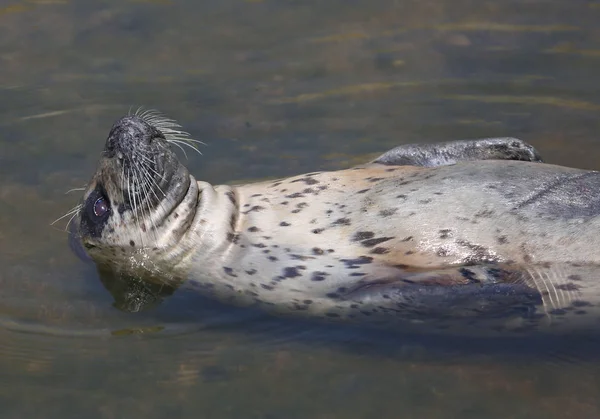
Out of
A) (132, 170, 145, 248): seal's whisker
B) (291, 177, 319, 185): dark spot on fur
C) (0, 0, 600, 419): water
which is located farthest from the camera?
(291, 177, 319, 185): dark spot on fur

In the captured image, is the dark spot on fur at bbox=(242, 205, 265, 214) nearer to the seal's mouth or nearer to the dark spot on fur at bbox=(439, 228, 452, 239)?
the seal's mouth

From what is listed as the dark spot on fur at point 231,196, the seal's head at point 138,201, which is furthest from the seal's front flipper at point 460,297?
the seal's head at point 138,201

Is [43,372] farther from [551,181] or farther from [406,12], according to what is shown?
[406,12]

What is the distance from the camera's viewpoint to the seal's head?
19.8ft

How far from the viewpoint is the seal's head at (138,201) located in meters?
6.03

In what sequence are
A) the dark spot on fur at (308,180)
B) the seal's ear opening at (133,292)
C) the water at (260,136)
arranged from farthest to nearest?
1. the dark spot on fur at (308,180)
2. the seal's ear opening at (133,292)
3. the water at (260,136)

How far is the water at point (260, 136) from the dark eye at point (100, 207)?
48 centimetres

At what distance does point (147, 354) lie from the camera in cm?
576

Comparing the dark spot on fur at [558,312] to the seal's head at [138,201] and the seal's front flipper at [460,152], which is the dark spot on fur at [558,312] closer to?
the seal's front flipper at [460,152]

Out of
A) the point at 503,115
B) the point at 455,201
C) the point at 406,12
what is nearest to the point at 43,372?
the point at 455,201

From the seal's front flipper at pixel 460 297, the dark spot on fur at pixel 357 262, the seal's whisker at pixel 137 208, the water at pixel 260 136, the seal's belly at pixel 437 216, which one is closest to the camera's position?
the seal's front flipper at pixel 460 297

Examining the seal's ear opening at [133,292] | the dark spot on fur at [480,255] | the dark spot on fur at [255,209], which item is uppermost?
the dark spot on fur at [255,209]

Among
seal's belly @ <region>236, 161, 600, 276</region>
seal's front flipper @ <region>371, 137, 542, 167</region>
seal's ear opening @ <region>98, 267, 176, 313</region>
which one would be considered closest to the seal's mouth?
seal's ear opening @ <region>98, 267, 176, 313</region>

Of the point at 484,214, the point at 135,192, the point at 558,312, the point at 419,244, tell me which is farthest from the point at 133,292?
the point at 558,312
